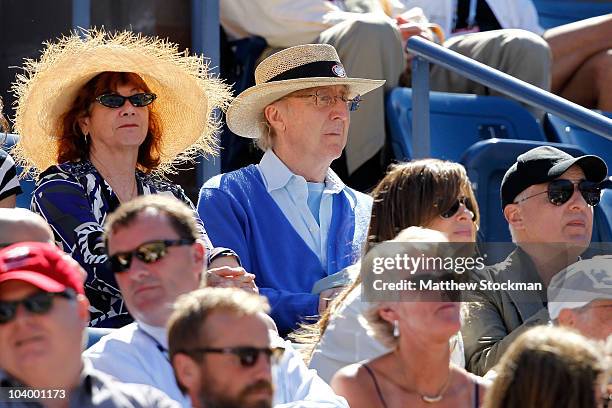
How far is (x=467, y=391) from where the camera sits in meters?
3.77

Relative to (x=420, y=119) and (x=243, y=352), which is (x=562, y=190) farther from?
(x=243, y=352)

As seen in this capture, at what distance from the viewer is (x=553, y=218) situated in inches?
188

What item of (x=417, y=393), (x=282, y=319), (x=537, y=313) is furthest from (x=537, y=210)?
(x=417, y=393)

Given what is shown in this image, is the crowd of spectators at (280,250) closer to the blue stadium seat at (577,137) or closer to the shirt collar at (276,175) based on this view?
the shirt collar at (276,175)

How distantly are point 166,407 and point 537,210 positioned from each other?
2117 mm

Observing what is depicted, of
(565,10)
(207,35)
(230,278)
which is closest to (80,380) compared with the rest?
(230,278)

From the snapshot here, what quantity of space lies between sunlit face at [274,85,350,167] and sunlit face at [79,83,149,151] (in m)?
0.67

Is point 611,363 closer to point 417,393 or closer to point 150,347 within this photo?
point 417,393

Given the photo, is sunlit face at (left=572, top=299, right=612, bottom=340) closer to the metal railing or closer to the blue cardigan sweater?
Result: the blue cardigan sweater

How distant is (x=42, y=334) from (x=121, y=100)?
1.96 meters

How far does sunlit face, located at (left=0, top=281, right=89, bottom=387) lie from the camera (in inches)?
115

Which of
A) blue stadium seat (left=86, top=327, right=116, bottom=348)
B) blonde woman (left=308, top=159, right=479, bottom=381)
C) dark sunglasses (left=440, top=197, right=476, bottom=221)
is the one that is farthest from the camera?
dark sunglasses (left=440, top=197, right=476, bottom=221)

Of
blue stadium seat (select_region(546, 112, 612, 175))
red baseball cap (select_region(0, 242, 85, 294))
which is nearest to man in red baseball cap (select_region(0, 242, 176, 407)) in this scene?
red baseball cap (select_region(0, 242, 85, 294))

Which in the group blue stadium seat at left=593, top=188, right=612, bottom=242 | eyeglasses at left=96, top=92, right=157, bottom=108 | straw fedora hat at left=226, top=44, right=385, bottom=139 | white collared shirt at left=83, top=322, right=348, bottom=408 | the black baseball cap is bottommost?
white collared shirt at left=83, top=322, right=348, bottom=408
